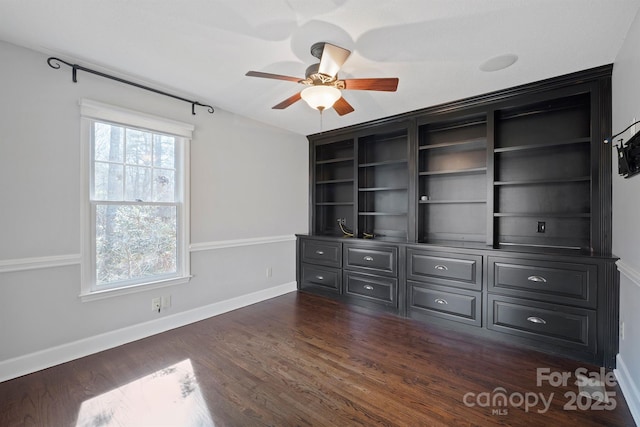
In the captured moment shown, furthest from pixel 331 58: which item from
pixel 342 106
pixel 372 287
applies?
pixel 372 287

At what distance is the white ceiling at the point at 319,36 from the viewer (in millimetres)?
1696

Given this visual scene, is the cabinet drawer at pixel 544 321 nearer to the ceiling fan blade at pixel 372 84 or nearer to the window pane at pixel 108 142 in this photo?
the ceiling fan blade at pixel 372 84

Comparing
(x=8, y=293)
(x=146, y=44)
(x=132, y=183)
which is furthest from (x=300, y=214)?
(x=8, y=293)

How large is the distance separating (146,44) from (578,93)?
3.62 metres

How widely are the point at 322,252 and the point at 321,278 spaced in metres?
0.38

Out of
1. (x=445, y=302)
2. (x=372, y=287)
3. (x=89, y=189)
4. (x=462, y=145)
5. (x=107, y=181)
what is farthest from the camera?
(x=372, y=287)

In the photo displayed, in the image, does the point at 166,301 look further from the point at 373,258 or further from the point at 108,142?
the point at 373,258

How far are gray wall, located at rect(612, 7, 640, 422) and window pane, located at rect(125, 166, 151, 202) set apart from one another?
384 centimetres

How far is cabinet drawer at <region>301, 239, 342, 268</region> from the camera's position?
4.02m

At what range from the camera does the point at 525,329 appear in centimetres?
262

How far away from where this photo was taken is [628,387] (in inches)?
74.0

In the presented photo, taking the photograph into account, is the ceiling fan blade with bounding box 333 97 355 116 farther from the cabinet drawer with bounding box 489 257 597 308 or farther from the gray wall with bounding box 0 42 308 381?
the cabinet drawer with bounding box 489 257 597 308

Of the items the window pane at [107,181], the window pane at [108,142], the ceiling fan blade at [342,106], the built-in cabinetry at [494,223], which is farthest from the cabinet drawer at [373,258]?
the window pane at [108,142]


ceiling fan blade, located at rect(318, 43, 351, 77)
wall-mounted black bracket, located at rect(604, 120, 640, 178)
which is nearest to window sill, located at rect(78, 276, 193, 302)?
ceiling fan blade, located at rect(318, 43, 351, 77)
